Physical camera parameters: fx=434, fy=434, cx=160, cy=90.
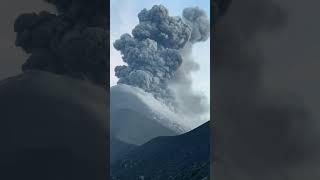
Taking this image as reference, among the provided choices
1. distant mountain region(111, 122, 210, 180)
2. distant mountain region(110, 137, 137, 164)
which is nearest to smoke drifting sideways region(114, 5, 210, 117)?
distant mountain region(111, 122, 210, 180)

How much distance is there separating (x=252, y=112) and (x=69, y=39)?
1.20m

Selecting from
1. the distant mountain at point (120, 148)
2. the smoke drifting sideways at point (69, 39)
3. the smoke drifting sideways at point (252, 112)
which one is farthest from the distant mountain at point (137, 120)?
the smoke drifting sideways at point (69, 39)

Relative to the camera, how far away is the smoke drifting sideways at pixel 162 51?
7.93 meters

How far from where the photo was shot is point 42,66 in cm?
254

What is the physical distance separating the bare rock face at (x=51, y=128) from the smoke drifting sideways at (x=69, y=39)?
0.06 meters

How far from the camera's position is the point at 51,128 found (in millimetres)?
2492

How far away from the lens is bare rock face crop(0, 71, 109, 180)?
2471 mm

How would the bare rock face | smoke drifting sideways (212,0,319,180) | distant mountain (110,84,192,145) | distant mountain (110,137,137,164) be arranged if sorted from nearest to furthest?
the bare rock face < smoke drifting sideways (212,0,319,180) < distant mountain (110,137,137,164) < distant mountain (110,84,192,145)

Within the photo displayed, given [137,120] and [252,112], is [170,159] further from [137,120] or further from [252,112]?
[252,112]

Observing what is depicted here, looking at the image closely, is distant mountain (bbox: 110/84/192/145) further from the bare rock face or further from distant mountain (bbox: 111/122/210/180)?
the bare rock face

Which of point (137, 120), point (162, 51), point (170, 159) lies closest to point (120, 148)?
point (137, 120)

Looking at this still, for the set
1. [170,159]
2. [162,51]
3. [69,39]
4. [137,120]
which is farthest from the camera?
[162,51]

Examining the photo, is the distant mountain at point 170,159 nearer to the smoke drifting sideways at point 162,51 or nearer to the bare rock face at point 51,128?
the smoke drifting sideways at point 162,51

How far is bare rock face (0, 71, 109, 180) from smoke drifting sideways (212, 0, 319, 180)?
737mm
